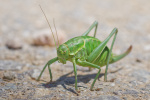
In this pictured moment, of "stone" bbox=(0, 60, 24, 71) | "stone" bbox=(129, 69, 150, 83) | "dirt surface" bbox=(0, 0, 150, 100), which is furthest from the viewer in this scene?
"stone" bbox=(0, 60, 24, 71)

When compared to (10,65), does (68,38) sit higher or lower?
higher

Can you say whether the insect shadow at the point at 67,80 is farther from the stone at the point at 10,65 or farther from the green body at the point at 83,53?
the stone at the point at 10,65

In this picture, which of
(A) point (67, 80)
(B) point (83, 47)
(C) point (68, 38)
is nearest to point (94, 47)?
(B) point (83, 47)

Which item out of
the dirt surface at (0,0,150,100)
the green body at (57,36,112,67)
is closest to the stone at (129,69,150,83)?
the dirt surface at (0,0,150,100)

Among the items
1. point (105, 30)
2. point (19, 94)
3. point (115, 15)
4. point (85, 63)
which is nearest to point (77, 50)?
point (85, 63)

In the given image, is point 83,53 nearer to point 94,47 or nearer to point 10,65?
point 94,47

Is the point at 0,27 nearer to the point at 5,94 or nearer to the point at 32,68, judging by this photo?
the point at 32,68

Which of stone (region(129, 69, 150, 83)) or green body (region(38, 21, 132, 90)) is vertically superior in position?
green body (region(38, 21, 132, 90))

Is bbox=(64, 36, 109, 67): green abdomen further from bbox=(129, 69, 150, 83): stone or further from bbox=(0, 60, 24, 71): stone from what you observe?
bbox=(0, 60, 24, 71): stone
